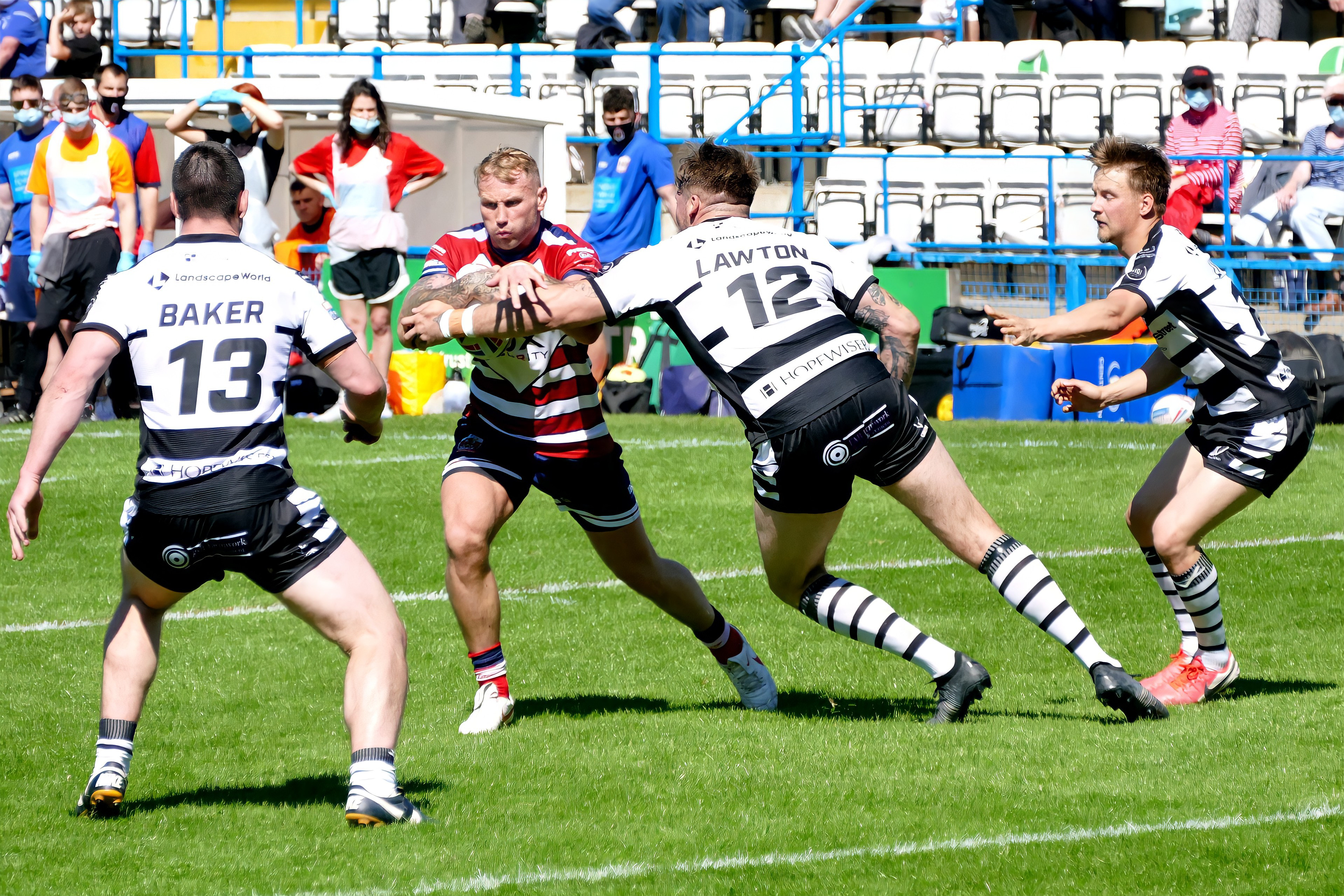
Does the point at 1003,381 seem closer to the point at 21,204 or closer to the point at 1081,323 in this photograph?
the point at 21,204

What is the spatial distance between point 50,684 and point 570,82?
1566cm

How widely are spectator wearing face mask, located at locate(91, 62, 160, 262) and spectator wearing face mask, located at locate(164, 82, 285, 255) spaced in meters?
0.41

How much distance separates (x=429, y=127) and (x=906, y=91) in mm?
6523

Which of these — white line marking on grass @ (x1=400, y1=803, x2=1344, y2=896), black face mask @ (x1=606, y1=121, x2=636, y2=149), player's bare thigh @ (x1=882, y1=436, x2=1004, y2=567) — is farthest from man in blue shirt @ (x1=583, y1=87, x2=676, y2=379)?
white line marking on grass @ (x1=400, y1=803, x2=1344, y2=896)

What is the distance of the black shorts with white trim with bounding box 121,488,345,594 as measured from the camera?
4.66 metres

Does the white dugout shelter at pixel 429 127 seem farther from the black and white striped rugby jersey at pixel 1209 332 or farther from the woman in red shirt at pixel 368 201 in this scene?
the black and white striped rugby jersey at pixel 1209 332

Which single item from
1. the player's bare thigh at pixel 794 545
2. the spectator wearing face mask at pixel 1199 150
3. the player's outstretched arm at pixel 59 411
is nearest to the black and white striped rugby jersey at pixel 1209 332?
the player's bare thigh at pixel 794 545

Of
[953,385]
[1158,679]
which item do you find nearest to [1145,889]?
[1158,679]

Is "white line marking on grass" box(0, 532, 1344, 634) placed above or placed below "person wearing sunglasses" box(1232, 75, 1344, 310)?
below

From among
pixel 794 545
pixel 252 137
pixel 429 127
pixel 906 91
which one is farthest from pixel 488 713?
pixel 906 91

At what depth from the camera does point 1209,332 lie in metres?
6.21

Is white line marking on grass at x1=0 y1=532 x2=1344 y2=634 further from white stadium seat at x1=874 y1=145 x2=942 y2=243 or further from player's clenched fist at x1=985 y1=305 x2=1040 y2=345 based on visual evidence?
white stadium seat at x1=874 y1=145 x2=942 y2=243

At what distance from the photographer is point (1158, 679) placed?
6.55 meters

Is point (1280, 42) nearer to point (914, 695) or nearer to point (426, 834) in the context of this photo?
point (914, 695)
